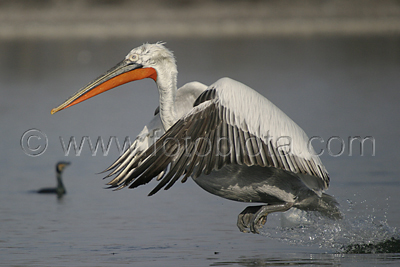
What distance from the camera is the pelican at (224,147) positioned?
14.5 ft

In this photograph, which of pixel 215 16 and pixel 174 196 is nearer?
pixel 174 196

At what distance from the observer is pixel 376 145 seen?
9055mm

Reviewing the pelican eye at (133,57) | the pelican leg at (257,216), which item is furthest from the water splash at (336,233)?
the pelican eye at (133,57)

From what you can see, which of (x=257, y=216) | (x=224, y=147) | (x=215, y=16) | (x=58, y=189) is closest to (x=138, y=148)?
(x=257, y=216)

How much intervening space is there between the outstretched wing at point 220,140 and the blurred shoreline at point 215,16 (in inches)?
923

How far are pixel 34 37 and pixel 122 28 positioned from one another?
16.8 feet

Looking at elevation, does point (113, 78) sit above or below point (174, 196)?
above

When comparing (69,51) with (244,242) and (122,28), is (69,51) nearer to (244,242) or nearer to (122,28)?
(122,28)

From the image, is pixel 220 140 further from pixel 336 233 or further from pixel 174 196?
pixel 174 196

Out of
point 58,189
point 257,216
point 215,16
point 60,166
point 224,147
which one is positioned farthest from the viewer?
point 215,16

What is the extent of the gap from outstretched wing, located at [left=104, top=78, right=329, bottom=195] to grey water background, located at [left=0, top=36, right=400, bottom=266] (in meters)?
0.83

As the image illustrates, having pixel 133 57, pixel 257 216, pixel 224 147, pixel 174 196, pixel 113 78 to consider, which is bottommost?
pixel 257 216

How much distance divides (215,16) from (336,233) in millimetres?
25028

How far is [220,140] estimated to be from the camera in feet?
14.6
